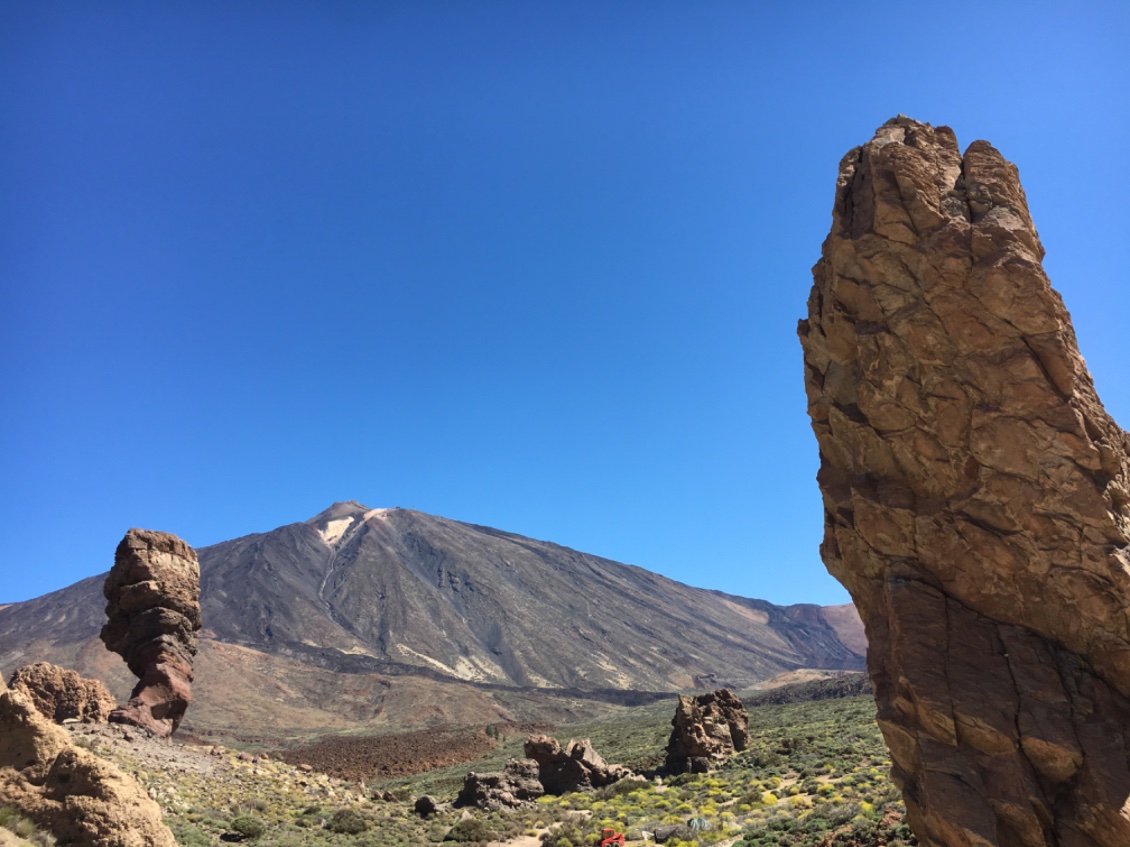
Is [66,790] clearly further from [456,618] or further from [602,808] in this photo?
[456,618]

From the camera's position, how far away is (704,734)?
33.6m

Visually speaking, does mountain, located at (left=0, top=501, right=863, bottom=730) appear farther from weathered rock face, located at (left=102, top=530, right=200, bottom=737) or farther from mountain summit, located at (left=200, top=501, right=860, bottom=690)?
weathered rock face, located at (left=102, top=530, right=200, bottom=737)

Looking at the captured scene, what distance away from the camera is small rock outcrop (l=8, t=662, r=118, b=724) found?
26.4 m

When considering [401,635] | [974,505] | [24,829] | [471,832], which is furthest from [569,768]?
[401,635]

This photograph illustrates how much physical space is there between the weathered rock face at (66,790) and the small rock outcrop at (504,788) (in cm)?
2127

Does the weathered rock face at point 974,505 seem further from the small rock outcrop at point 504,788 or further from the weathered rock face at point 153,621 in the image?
the weathered rock face at point 153,621

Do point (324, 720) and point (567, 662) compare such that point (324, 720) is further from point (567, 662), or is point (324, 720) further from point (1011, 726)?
point (1011, 726)

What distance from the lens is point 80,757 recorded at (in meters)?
8.74

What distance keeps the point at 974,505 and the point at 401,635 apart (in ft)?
458

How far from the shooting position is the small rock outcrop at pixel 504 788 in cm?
2803

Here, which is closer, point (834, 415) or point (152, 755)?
point (834, 415)

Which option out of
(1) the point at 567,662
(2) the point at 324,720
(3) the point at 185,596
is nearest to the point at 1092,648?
(3) the point at 185,596

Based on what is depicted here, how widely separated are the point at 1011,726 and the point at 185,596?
30043 mm

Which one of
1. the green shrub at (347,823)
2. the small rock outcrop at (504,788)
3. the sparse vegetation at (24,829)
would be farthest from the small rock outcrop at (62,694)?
the sparse vegetation at (24,829)
